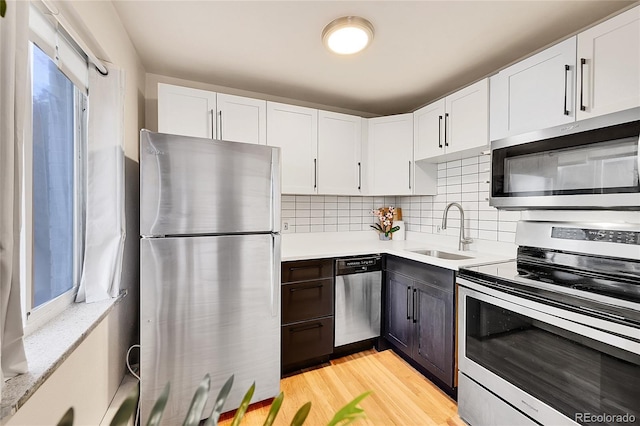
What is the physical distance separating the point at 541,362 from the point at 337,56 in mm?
2092

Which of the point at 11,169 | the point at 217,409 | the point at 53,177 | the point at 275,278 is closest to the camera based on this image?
the point at 217,409

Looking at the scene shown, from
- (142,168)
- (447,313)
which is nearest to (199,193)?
(142,168)

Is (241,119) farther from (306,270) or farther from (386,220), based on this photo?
(386,220)

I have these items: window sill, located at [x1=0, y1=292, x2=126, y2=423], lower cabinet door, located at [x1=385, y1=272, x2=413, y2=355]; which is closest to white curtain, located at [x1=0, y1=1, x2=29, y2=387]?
window sill, located at [x1=0, y1=292, x2=126, y2=423]

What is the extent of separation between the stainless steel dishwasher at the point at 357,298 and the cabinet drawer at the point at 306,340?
93 millimetres

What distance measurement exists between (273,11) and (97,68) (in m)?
0.91

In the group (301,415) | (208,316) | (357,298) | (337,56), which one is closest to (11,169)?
(301,415)

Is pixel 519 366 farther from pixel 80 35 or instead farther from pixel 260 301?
pixel 80 35

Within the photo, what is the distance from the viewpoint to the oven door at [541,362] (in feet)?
3.43

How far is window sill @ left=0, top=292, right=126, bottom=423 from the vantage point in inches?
27.2

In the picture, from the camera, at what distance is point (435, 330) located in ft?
6.29

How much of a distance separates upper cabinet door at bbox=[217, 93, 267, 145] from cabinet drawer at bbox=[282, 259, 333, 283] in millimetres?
1046

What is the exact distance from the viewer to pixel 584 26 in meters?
1.62

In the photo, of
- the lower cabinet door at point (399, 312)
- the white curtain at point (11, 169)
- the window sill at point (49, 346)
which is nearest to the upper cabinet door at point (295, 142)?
the lower cabinet door at point (399, 312)
